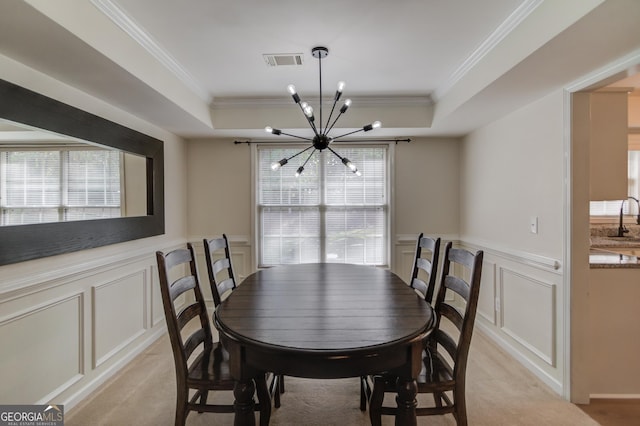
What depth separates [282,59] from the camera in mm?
2432

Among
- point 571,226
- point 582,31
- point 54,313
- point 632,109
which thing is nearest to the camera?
point 582,31

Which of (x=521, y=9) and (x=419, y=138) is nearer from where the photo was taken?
(x=521, y=9)

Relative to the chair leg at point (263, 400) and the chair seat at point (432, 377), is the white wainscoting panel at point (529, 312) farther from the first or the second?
the chair leg at point (263, 400)

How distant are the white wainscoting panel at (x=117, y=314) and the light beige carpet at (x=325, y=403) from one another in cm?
24

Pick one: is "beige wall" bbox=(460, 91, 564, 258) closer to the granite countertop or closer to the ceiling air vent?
the granite countertop

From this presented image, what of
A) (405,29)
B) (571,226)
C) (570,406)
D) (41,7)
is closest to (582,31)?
(405,29)

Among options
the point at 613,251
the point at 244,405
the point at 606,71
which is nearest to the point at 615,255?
the point at 613,251

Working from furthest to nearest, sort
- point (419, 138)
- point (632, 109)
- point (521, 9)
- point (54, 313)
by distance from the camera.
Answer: point (419, 138) → point (632, 109) → point (54, 313) → point (521, 9)

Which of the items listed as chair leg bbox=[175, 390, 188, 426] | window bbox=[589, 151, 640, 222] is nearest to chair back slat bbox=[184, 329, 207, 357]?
chair leg bbox=[175, 390, 188, 426]

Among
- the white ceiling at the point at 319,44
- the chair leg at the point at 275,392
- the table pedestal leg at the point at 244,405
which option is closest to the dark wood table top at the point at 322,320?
the table pedestal leg at the point at 244,405

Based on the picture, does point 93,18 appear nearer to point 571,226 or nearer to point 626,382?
point 571,226

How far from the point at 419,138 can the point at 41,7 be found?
11.8ft

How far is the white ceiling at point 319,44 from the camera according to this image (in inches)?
60.9

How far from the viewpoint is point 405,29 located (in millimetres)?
2039
